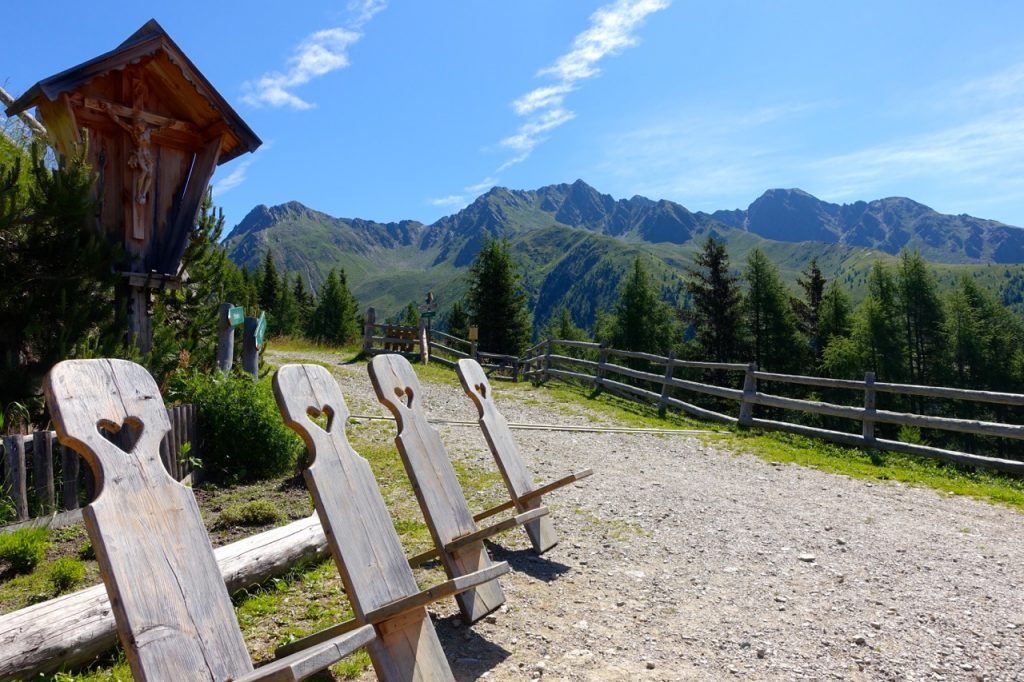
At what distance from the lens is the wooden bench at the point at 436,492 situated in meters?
3.98

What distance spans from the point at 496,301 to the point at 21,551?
99.4 ft

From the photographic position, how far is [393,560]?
312 cm

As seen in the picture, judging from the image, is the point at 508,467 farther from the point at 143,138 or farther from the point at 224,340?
the point at 143,138

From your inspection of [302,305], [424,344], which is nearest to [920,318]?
[424,344]

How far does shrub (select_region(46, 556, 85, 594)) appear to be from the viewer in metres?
3.96

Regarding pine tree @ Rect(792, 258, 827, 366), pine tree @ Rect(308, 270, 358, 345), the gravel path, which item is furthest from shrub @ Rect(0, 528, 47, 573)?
pine tree @ Rect(308, 270, 358, 345)

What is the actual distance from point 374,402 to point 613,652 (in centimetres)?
1017

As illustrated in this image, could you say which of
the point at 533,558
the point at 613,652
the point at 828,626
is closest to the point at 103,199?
the point at 533,558

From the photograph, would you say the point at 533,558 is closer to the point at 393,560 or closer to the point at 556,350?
the point at 393,560

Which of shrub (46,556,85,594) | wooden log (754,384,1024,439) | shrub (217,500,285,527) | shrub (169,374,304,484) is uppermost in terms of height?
shrub (169,374,304,484)

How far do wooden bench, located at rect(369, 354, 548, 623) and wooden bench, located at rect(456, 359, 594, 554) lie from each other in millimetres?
752

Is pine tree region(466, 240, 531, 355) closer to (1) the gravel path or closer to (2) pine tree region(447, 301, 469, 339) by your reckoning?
(2) pine tree region(447, 301, 469, 339)

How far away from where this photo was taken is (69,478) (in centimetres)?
517

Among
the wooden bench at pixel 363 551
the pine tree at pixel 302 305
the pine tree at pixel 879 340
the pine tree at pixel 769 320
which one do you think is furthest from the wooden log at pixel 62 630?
the pine tree at pixel 302 305
